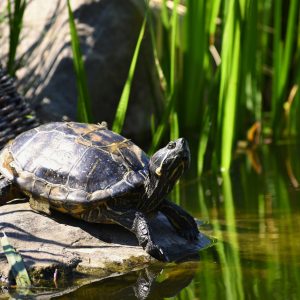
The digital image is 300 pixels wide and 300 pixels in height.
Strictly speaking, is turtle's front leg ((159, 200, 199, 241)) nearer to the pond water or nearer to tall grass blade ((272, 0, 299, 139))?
the pond water

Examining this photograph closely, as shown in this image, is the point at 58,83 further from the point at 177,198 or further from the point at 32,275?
→ the point at 32,275

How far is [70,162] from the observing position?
3.30 meters

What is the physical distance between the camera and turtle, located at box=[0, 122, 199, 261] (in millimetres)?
3227

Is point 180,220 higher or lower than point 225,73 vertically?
lower

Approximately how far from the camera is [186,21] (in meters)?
5.77

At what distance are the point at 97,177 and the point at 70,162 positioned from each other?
14 cm

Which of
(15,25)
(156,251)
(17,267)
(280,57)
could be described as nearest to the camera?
(17,267)

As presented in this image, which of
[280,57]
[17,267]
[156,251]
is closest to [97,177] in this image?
[156,251]

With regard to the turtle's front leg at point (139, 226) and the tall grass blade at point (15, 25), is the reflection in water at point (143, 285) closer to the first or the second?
the turtle's front leg at point (139, 226)

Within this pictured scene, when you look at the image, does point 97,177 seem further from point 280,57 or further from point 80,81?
point 280,57

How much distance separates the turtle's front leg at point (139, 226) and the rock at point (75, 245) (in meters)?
0.04

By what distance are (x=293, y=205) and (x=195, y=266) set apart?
1196mm

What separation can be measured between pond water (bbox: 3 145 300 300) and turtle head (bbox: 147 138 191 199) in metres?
0.34

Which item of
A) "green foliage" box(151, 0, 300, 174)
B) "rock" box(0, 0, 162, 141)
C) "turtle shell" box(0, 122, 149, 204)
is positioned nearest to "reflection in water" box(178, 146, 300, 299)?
"green foliage" box(151, 0, 300, 174)
